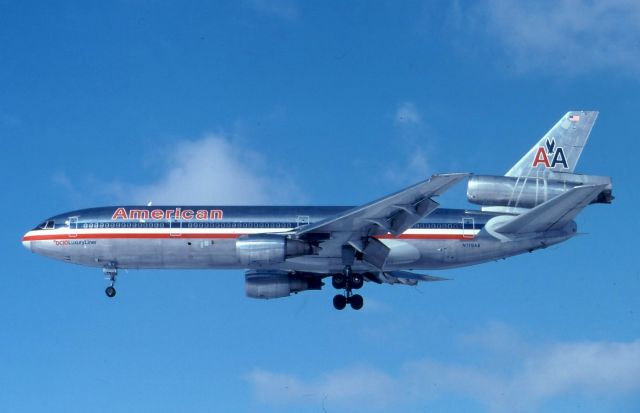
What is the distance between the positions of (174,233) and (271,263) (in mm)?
6800

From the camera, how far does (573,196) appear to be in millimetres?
36406

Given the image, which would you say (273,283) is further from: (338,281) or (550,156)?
(550,156)

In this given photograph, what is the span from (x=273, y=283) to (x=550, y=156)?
1552 cm

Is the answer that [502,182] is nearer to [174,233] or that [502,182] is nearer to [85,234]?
[174,233]

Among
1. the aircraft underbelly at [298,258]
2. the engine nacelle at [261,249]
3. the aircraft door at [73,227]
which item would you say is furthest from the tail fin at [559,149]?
the aircraft door at [73,227]

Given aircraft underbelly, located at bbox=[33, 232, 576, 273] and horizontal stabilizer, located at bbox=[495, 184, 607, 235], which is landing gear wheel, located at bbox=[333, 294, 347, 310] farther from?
horizontal stabilizer, located at bbox=[495, 184, 607, 235]

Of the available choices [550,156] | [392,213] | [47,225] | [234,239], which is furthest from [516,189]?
[47,225]

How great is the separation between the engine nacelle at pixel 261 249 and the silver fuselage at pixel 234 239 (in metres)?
3.48

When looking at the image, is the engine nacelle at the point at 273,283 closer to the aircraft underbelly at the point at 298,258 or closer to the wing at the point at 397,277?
the aircraft underbelly at the point at 298,258

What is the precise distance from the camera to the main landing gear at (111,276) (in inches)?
1692

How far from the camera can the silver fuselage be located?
137 ft

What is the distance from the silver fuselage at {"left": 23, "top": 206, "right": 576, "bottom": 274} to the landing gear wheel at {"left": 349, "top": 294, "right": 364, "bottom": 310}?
4.79 feet

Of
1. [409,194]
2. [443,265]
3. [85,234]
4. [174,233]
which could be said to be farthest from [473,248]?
[85,234]

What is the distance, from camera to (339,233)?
39.1m
